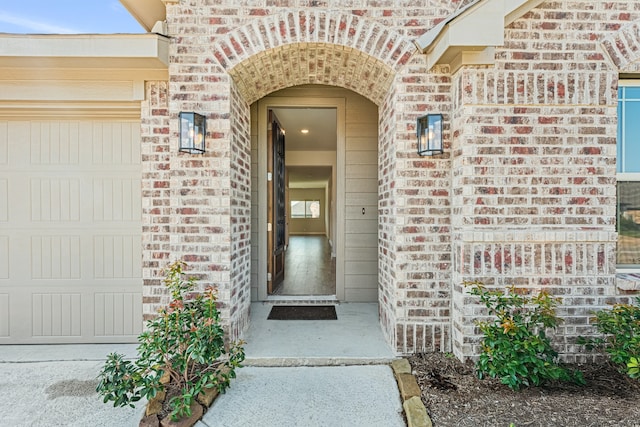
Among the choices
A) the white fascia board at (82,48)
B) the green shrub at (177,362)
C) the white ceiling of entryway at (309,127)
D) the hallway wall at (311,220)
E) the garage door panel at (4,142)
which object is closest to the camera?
→ the green shrub at (177,362)

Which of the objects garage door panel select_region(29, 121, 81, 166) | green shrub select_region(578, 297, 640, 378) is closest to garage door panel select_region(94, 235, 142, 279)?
garage door panel select_region(29, 121, 81, 166)

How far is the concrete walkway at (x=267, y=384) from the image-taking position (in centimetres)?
206

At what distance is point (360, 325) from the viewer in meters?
3.28

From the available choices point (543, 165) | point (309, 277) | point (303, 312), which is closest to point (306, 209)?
point (309, 277)

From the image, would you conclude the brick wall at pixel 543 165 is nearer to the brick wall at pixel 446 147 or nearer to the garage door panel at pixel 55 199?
the brick wall at pixel 446 147

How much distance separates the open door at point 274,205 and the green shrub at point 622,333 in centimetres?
315

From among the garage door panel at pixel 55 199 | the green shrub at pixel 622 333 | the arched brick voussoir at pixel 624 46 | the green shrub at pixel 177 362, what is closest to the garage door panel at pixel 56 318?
the garage door panel at pixel 55 199

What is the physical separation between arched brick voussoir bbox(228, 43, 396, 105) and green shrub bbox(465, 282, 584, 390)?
6.18 ft

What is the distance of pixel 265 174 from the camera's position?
4.13 meters

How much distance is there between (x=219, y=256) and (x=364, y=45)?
2050 mm

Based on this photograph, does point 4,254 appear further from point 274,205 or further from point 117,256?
point 274,205

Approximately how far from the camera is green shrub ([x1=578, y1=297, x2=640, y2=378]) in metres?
2.11

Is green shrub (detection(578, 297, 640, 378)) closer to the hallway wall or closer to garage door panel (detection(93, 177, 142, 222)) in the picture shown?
garage door panel (detection(93, 177, 142, 222))

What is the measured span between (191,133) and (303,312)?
7.32ft
